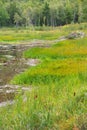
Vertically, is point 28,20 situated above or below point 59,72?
below

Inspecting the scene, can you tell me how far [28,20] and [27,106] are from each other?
153687mm

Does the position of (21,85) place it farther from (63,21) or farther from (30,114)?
(63,21)

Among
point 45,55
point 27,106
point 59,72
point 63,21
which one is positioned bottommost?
point 63,21

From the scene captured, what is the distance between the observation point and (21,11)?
17538cm

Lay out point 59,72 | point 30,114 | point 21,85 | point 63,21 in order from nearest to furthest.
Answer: point 30,114 → point 21,85 → point 59,72 → point 63,21

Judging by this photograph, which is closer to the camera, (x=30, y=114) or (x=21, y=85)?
(x=30, y=114)

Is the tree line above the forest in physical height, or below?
below

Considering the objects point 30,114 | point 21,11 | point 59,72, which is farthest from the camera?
point 21,11

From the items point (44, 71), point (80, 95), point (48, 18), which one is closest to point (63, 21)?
point (48, 18)

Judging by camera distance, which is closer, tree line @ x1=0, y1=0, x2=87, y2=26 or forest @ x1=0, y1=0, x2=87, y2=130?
forest @ x1=0, y1=0, x2=87, y2=130

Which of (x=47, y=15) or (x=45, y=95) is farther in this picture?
(x=47, y=15)

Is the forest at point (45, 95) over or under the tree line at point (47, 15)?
over

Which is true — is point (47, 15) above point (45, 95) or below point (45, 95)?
below

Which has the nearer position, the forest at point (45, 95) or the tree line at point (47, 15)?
the forest at point (45, 95)
